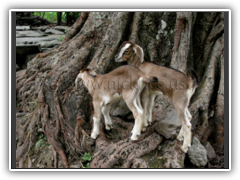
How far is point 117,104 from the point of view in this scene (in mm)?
4969

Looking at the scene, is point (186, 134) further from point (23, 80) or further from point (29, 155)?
point (23, 80)

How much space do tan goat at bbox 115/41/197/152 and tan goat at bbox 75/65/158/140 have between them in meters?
0.32

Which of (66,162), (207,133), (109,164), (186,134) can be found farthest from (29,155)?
(207,133)

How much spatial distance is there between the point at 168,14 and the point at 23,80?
551 cm

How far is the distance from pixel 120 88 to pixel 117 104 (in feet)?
4.46

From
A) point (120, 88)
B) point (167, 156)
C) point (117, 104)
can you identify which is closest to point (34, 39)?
point (117, 104)

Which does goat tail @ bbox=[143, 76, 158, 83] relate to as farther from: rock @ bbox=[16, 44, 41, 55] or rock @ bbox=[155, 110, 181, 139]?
rock @ bbox=[16, 44, 41, 55]

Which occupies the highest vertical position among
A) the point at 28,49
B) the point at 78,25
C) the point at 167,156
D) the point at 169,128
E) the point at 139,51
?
the point at 28,49

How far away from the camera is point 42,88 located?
4914 mm

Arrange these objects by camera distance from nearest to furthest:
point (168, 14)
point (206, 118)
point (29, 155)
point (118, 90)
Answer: point (118, 90), point (206, 118), point (29, 155), point (168, 14)

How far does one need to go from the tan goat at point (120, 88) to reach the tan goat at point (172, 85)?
32cm

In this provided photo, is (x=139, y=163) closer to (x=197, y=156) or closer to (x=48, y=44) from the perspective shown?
(x=197, y=156)

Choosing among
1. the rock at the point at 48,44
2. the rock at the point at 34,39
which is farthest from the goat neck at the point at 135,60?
the rock at the point at 34,39

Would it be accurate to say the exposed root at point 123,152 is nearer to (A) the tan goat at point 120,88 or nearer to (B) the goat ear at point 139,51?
(A) the tan goat at point 120,88
